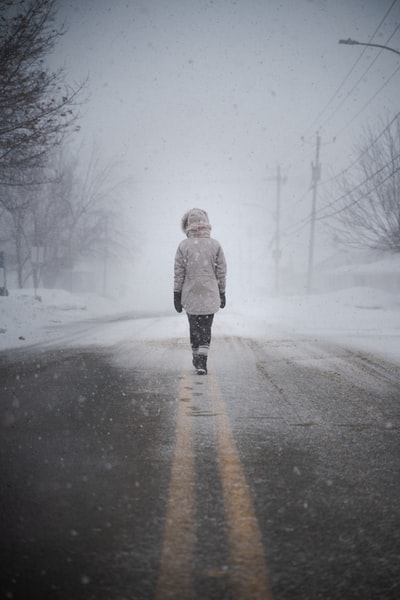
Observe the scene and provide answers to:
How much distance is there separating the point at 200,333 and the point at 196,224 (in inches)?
63.6

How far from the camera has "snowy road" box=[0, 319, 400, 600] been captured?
1.27 metres

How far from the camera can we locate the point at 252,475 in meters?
2.06

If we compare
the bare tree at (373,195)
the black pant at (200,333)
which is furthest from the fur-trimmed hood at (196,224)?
the bare tree at (373,195)

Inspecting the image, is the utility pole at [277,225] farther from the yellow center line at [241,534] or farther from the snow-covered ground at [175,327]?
the yellow center line at [241,534]


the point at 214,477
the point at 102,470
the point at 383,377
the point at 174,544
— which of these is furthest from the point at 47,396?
the point at 383,377

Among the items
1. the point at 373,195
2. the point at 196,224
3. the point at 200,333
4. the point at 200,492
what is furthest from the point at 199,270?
the point at 373,195

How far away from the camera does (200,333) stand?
5418 mm

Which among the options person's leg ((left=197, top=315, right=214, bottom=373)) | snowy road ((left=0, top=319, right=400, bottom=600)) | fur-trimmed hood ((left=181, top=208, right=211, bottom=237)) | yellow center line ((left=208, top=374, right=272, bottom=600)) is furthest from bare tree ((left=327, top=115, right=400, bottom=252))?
yellow center line ((left=208, top=374, right=272, bottom=600))

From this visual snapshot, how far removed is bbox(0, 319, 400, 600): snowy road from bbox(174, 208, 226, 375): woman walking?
151 centimetres

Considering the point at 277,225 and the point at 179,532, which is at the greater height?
the point at 277,225

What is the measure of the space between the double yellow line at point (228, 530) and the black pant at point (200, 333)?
2715mm

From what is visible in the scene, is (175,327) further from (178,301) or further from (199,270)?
(199,270)

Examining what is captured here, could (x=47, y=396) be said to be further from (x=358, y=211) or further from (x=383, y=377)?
(x=358, y=211)

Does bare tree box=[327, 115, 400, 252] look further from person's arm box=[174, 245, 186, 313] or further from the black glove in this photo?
the black glove
